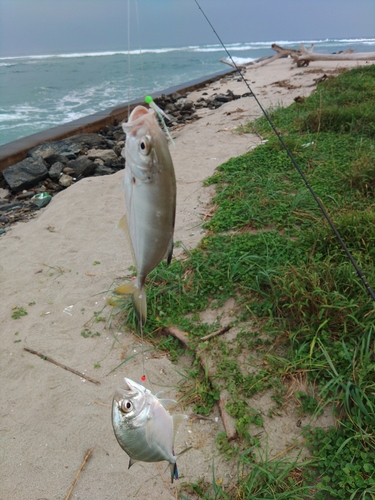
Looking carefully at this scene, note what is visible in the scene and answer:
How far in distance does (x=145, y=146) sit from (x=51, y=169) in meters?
8.30

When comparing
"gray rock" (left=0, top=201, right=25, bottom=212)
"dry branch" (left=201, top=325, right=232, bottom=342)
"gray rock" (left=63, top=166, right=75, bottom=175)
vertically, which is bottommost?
"gray rock" (left=0, top=201, right=25, bottom=212)

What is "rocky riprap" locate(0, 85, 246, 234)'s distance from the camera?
7.49m

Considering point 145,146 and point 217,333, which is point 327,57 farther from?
point 145,146

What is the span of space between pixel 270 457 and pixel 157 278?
1971 millimetres

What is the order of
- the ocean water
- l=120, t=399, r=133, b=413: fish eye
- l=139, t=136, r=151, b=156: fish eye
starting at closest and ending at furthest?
l=139, t=136, r=151, b=156: fish eye
l=120, t=399, r=133, b=413: fish eye
the ocean water

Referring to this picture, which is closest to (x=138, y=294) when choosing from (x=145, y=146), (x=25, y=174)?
(x=145, y=146)

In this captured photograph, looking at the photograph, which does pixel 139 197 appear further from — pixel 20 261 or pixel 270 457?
pixel 20 261

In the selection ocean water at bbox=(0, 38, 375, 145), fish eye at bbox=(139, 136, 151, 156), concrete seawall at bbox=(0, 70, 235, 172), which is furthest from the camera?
ocean water at bbox=(0, 38, 375, 145)

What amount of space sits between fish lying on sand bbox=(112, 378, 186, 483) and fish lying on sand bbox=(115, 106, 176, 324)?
0.32m

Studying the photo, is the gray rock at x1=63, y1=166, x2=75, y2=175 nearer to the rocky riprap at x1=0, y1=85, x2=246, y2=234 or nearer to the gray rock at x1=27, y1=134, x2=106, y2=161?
the rocky riprap at x1=0, y1=85, x2=246, y2=234

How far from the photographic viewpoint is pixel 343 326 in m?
2.78

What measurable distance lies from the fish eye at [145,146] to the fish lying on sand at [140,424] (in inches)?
35.7

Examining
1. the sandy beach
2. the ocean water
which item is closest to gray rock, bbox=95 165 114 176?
the sandy beach

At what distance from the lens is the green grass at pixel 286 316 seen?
223 centimetres
